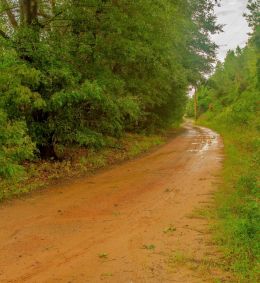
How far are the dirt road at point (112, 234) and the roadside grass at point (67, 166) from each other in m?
0.73

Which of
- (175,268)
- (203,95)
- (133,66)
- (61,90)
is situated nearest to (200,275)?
(175,268)

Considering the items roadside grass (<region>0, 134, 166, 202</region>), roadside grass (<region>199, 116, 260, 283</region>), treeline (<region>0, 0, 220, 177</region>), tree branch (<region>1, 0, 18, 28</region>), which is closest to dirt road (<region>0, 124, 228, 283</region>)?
roadside grass (<region>199, 116, 260, 283</region>)

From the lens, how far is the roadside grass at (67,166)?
1132cm

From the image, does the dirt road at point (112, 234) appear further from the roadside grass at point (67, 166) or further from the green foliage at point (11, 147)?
the green foliage at point (11, 147)

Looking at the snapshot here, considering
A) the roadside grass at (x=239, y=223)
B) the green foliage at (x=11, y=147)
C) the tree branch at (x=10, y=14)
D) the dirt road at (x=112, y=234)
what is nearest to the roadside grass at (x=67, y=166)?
the green foliage at (x=11, y=147)

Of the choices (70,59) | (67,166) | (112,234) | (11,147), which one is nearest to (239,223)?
(112,234)

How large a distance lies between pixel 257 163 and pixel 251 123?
1682 centimetres

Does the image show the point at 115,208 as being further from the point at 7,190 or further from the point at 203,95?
the point at 203,95

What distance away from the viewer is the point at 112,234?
7.43 m

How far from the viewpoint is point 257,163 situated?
1423 cm

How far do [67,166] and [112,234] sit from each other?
722 cm

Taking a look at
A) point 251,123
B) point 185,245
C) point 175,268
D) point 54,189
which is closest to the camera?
point 175,268

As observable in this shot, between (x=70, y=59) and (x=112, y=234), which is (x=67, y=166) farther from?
(x=112, y=234)

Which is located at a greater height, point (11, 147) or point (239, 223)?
point (11, 147)
